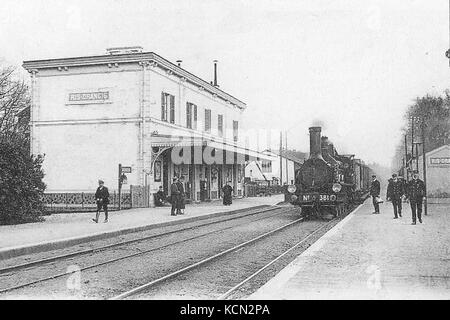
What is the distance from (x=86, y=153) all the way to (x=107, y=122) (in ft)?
6.27

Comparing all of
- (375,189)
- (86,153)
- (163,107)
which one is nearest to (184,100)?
(163,107)

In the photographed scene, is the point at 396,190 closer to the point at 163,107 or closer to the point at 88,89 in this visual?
the point at 163,107

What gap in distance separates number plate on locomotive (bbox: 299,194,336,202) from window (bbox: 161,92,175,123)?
10.6 meters

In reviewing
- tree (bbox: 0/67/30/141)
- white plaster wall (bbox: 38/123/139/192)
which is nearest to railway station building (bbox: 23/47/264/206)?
white plaster wall (bbox: 38/123/139/192)

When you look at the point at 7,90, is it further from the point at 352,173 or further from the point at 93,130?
the point at 352,173

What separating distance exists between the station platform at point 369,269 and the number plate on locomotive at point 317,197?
520 cm

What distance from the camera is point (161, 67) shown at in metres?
25.9

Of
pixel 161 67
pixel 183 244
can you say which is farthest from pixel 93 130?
pixel 183 244

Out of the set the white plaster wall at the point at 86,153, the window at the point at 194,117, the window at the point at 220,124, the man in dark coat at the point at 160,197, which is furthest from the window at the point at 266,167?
the white plaster wall at the point at 86,153

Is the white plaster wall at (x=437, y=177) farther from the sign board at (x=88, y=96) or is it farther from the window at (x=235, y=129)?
the sign board at (x=88, y=96)

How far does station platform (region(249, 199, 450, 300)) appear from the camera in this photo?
234 inches

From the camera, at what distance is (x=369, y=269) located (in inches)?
300

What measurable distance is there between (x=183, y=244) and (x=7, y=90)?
117ft

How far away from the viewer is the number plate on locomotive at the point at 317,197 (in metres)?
18.0
